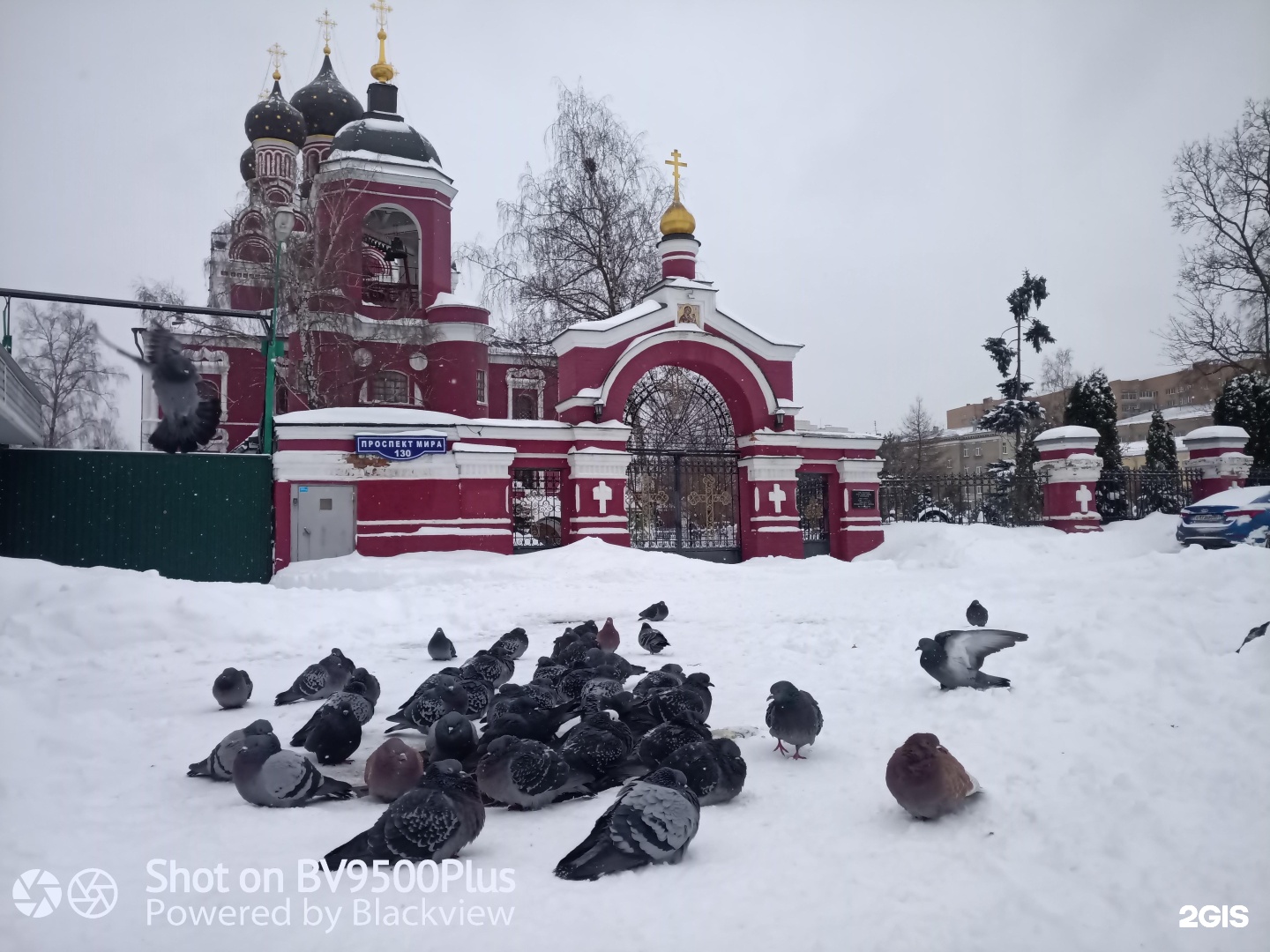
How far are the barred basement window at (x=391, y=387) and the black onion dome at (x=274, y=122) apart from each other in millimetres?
10141

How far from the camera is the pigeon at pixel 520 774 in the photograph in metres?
3.76

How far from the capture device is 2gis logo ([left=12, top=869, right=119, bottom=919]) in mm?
2770

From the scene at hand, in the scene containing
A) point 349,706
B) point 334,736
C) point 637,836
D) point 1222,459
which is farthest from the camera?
point 1222,459

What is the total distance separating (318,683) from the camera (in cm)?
593

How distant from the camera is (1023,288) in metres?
36.1

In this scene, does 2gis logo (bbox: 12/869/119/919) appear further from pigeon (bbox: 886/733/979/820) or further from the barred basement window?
the barred basement window

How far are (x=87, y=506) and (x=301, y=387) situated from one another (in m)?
11.0

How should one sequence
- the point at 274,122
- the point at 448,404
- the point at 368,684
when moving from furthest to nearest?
the point at 274,122
the point at 448,404
the point at 368,684

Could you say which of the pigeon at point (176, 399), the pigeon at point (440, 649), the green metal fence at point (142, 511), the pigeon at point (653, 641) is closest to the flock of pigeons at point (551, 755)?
the pigeon at point (440, 649)

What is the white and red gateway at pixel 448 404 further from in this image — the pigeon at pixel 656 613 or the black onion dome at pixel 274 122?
the pigeon at pixel 656 613

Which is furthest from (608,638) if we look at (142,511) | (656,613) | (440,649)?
(142,511)

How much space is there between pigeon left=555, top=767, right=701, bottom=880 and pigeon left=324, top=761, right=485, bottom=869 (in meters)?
0.44

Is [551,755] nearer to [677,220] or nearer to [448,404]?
[677,220]

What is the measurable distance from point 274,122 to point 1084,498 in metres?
29.5
